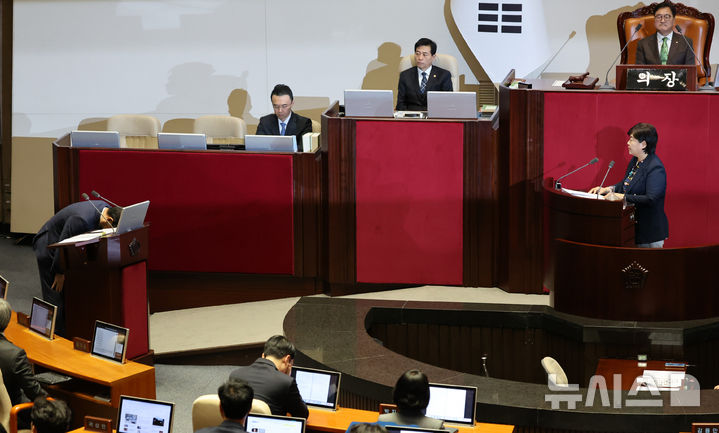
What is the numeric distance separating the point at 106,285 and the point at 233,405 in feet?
8.72

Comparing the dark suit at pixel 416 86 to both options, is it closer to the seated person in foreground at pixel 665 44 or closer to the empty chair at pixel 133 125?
the seated person in foreground at pixel 665 44

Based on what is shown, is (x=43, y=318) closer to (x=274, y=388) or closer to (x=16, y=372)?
(x=16, y=372)

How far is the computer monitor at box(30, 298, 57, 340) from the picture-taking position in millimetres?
5926

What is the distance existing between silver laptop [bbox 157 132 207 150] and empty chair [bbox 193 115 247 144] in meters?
0.80

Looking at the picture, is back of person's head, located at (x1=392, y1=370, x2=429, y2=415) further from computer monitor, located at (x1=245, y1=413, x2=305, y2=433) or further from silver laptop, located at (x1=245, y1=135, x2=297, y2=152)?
silver laptop, located at (x1=245, y1=135, x2=297, y2=152)

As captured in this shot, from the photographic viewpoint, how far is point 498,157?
24.0 feet

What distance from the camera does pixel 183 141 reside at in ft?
24.7

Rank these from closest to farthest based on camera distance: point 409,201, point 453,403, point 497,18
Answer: point 453,403 < point 409,201 < point 497,18

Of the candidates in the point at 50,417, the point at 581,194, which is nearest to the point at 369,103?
the point at 581,194

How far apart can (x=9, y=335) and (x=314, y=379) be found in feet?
7.16

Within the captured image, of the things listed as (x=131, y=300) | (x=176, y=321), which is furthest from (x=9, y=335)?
(x=176, y=321)

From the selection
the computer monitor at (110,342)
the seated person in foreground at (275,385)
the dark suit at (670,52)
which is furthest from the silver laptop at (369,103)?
the seated person in foreground at (275,385)

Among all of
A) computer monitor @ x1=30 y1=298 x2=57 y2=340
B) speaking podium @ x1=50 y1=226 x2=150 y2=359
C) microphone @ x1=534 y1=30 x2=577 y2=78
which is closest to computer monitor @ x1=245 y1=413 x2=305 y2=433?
computer monitor @ x1=30 y1=298 x2=57 y2=340

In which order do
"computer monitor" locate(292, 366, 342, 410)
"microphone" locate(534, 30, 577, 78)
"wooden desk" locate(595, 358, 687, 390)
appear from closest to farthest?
"computer monitor" locate(292, 366, 342, 410)
"wooden desk" locate(595, 358, 687, 390)
"microphone" locate(534, 30, 577, 78)
